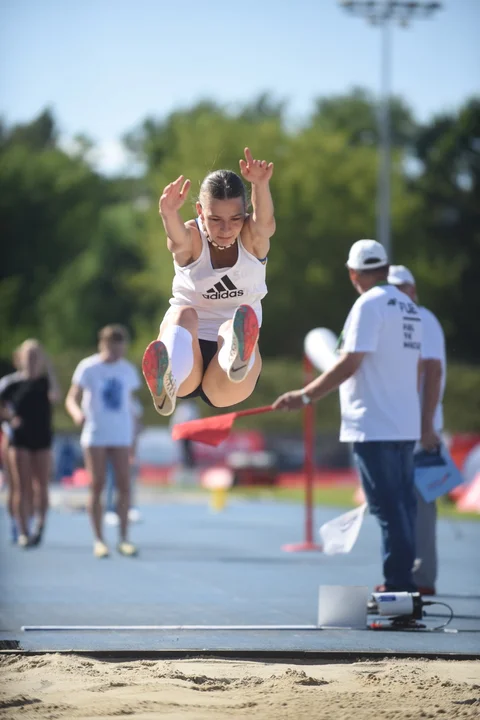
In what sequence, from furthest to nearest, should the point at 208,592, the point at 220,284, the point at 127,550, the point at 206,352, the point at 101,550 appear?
the point at 127,550 < the point at 101,550 < the point at 208,592 < the point at 206,352 < the point at 220,284

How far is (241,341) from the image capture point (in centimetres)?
647

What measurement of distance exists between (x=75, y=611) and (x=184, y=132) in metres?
39.2

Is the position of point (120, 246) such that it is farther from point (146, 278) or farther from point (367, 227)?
point (367, 227)

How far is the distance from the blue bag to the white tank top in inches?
93.8

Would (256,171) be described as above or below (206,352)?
above

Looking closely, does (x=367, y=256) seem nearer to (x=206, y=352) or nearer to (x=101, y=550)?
(x=206, y=352)

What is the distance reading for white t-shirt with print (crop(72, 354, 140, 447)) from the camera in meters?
11.7

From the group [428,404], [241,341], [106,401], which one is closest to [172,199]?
[241,341]

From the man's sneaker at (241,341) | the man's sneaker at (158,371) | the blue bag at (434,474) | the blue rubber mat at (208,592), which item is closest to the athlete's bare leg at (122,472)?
the blue rubber mat at (208,592)

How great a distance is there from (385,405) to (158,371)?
6.28ft

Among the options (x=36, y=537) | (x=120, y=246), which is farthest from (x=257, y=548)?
(x=120, y=246)

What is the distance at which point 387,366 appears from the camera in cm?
795

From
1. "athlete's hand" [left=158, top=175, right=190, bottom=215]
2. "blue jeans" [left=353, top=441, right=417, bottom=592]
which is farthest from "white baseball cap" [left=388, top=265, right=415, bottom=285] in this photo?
"athlete's hand" [left=158, top=175, right=190, bottom=215]

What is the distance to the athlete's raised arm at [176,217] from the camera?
6488mm
